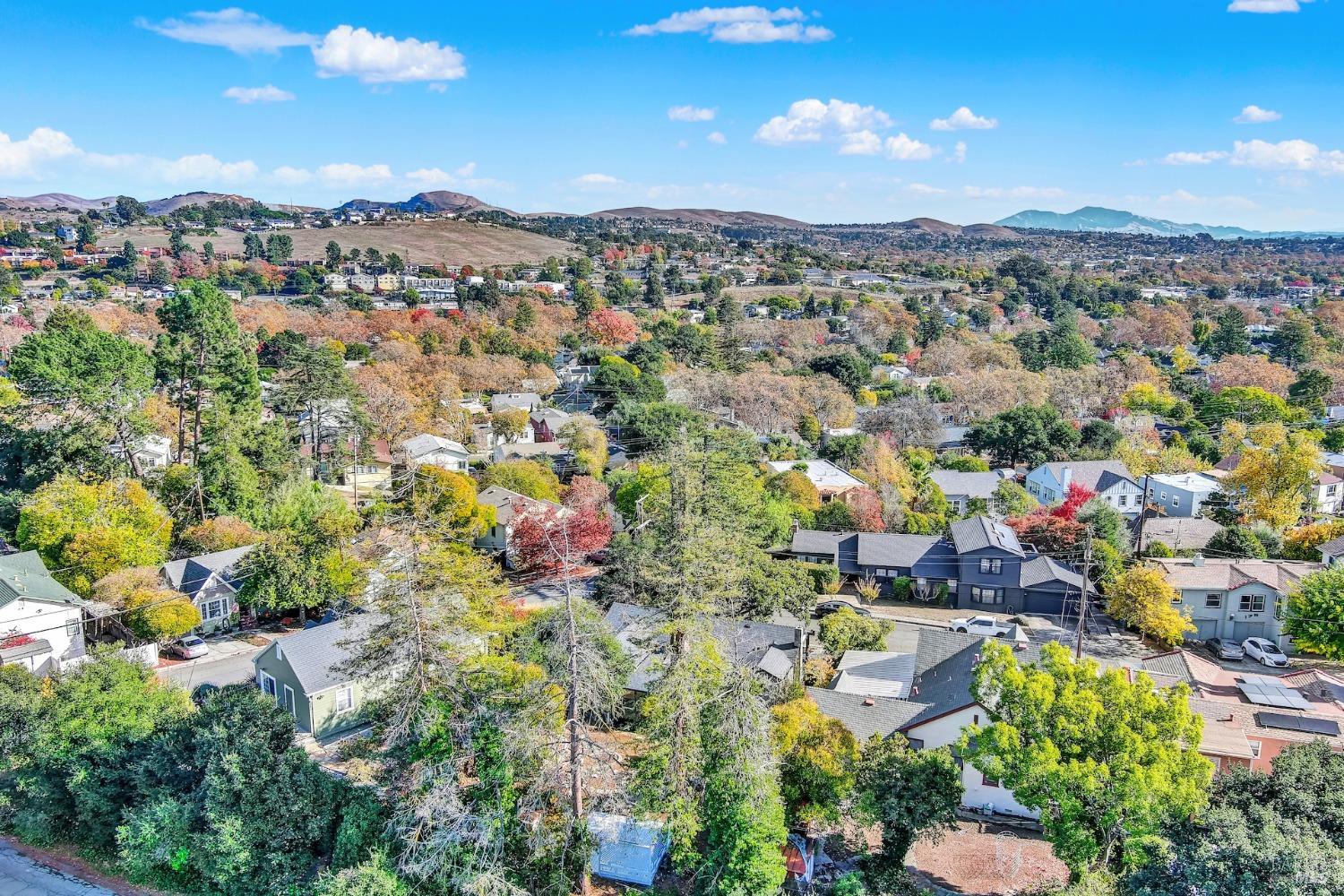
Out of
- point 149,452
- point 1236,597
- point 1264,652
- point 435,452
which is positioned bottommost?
point 1264,652

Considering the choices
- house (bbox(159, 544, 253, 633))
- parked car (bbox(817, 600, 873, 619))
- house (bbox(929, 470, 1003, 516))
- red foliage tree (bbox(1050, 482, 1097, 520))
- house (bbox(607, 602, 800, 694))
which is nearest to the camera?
house (bbox(607, 602, 800, 694))

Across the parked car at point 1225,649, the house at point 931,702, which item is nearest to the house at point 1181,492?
the parked car at point 1225,649

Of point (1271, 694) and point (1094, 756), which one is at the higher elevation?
point (1094, 756)

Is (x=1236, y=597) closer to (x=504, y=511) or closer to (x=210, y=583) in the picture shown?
(x=504, y=511)

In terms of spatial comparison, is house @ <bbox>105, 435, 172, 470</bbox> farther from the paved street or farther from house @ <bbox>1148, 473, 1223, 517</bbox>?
house @ <bbox>1148, 473, 1223, 517</bbox>

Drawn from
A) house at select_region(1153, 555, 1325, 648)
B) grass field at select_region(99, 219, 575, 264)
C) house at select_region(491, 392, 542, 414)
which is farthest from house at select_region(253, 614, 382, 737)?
grass field at select_region(99, 219, 575, 264)

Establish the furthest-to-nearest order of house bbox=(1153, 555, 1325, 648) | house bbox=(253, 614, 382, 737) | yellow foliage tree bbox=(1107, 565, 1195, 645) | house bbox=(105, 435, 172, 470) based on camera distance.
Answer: house bbox=(105, 435, 172, 470), house bbox=(1153, 555, 1325, 648), yellow foliage tree bbox=(1107, 565, 1195, 645), house bbox=(253, 614, 382, 737)

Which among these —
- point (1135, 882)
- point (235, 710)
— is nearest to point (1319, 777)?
point (1135, 882)

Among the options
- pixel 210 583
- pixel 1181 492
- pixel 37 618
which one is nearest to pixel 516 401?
pixel 210 583
